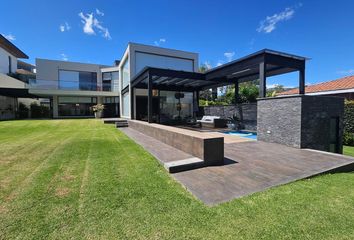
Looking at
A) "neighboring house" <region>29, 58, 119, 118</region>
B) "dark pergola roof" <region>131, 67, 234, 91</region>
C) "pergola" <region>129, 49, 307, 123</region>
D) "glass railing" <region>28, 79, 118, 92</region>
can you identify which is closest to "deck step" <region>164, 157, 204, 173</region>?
"pergola" <region>129, 49, 307, 123</region>

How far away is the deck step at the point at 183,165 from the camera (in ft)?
14.2

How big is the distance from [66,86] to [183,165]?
25144 millimetres

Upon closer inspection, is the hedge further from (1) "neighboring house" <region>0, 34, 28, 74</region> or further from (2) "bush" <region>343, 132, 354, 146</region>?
(1) "neighboring house" <region>0, 34, 28, 74</region>

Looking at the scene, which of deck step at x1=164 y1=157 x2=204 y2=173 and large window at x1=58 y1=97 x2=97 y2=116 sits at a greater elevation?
large window at x1=58 y1=97 x2=97 y2=116

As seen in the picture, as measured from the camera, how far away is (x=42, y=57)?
2742cm

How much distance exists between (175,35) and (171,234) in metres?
21.0

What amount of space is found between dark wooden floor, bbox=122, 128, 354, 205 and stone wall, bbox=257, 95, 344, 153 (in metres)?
0.80

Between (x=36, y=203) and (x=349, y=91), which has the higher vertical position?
(x=349, y=91)

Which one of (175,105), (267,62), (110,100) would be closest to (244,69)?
(267,62)

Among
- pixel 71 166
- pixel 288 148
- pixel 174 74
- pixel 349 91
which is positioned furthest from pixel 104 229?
pixel 349 91

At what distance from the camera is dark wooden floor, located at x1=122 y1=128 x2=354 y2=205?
3.35 metres

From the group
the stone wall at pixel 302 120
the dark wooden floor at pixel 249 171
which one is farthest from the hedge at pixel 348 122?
the dark wooden floor at pixel 249 171

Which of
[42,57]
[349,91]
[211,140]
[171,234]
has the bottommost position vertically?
[171,234]

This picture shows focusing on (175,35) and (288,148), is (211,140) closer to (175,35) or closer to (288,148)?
(288,148)
